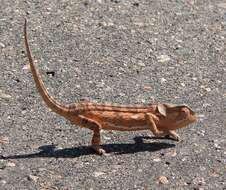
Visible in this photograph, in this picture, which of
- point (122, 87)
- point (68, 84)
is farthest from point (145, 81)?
point (68, 84)

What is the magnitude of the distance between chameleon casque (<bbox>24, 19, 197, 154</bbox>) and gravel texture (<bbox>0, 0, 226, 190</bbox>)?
9.6 inches

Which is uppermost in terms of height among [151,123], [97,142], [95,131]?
[151,123]

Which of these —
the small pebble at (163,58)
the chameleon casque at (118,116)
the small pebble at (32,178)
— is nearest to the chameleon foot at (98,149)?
the chameleon casque at (118,116)

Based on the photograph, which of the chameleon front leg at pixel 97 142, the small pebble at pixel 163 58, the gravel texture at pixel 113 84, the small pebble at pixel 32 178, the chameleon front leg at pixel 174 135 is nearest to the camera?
the small pebble at pixel 32 178

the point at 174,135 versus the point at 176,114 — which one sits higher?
the point at 176,114

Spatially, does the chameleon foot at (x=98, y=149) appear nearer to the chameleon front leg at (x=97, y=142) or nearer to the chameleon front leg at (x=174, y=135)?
the chameleon front leg at (x=97, y=142)

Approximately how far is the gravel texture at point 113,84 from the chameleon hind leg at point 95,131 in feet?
0.23

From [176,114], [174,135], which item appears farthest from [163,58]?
[176,114]

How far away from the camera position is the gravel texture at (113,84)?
18.9 feet

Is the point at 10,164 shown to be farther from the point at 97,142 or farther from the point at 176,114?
the point at 176,114

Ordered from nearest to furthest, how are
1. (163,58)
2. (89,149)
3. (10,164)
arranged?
(10,164), (89,149), (163,58)

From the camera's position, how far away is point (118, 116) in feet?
19.3

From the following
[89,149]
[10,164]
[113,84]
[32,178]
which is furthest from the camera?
[113,84]

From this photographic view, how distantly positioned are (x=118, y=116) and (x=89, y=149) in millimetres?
421
